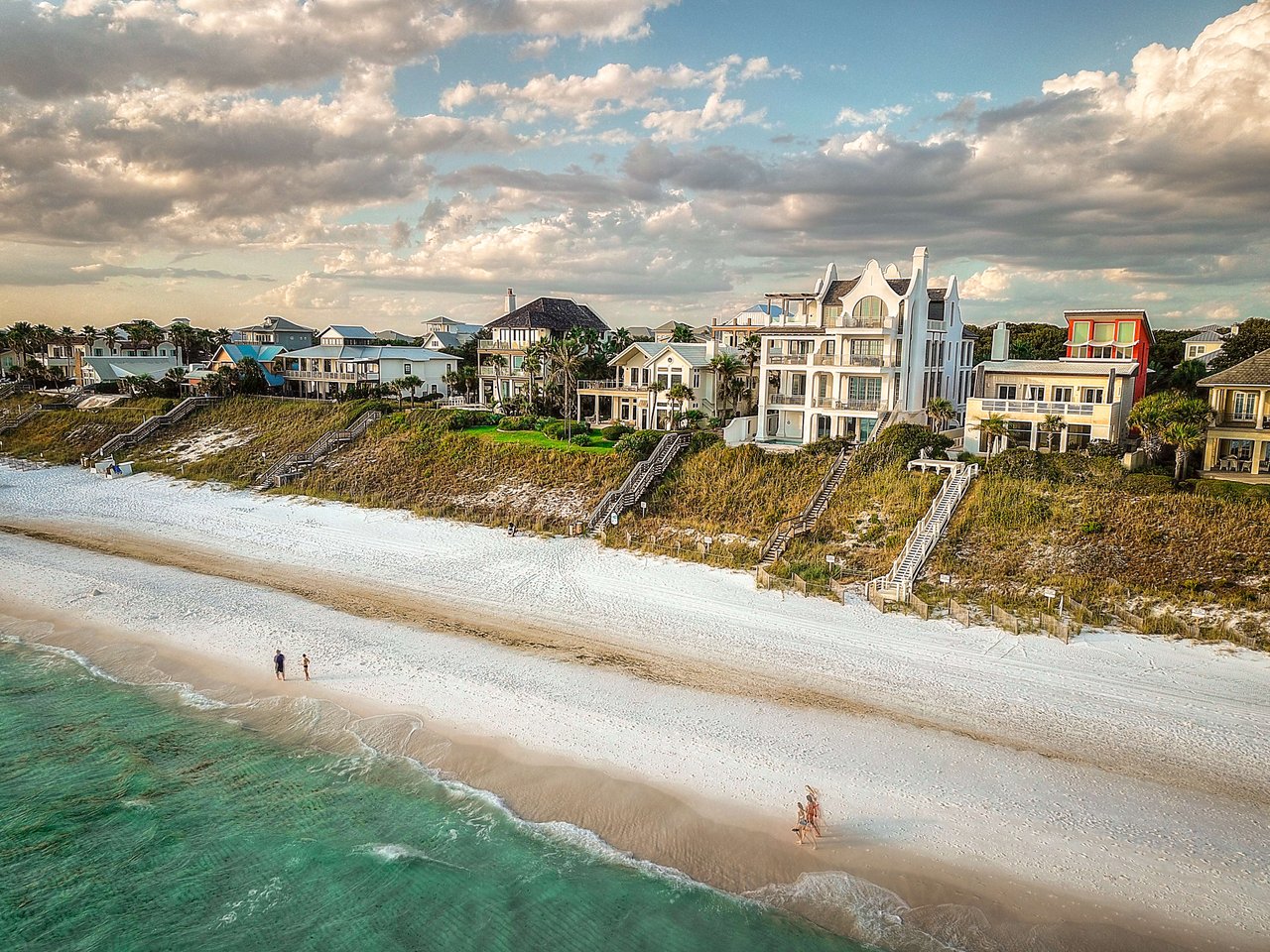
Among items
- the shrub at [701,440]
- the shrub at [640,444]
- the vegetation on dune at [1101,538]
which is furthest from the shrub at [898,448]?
the shrub at [640,444]

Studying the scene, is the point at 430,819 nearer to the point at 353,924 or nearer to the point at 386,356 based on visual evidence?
the point at 353,924

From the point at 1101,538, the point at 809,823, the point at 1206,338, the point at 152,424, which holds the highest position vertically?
the point at 1206,338

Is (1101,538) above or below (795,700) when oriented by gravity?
above

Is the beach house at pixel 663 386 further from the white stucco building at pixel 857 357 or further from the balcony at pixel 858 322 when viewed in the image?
the balcony at pixel 858 322

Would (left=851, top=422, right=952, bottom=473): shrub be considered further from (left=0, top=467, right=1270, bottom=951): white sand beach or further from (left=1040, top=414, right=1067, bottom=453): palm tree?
(left=0, top=467, right=1270, bottom=951): white sand beach

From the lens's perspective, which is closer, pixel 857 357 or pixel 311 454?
pixel 857 357

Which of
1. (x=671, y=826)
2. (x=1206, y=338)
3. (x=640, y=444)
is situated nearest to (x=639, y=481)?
(x=640, y=444)

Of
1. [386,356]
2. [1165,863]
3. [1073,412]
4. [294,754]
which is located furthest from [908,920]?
[386,356]

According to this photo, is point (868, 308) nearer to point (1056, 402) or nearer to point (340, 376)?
point (1056, 402)

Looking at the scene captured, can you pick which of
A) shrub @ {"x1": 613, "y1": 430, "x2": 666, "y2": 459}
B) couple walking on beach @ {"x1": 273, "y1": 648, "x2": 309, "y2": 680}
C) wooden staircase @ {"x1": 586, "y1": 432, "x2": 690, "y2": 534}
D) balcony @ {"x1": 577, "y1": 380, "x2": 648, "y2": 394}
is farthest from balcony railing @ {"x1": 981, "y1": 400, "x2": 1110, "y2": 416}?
couple walking on beach @ {"x1": 273, "y1": 648, "x2": 309, "y2": 680}
